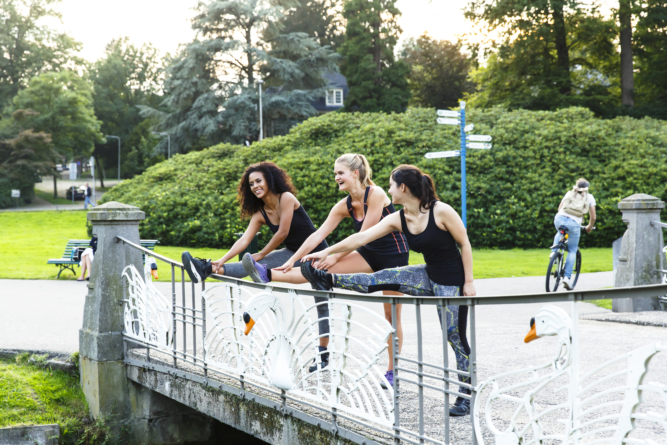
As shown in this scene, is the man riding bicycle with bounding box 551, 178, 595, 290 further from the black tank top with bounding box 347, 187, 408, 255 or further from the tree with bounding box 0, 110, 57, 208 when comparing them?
the tree with bounding box 0, 110, 57, 208

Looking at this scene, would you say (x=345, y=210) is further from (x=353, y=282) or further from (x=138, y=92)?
(x=138, y=92)

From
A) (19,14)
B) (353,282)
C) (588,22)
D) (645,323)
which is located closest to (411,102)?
(588,22)

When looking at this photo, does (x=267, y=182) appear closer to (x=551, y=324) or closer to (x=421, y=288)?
(x=421, y=288)

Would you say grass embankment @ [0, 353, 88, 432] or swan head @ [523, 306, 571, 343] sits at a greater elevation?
swan head @ [523, 306, 571, 343]

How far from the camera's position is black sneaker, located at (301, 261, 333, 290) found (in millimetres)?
4098

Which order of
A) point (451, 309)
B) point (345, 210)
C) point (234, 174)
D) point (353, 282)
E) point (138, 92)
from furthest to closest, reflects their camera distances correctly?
point (138, 92) → point (234, 174) → point (345, 210) → point (353, 282) → point (451, 309)

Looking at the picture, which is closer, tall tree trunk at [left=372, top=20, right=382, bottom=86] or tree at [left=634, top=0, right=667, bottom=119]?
tree at [left=634, top=0, right=667, bottom=119]

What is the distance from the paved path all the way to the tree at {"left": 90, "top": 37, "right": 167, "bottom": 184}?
56.7 m

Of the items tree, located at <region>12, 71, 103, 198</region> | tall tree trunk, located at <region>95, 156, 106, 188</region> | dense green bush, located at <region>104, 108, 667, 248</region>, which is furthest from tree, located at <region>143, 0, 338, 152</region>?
tall tree trunk, located at <region>95, 156, 106, 188</region>

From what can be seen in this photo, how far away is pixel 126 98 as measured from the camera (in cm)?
7575

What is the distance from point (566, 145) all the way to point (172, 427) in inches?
637

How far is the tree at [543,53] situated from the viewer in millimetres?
28328

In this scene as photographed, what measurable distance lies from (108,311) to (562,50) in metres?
27.9

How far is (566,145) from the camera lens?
1952 cm
